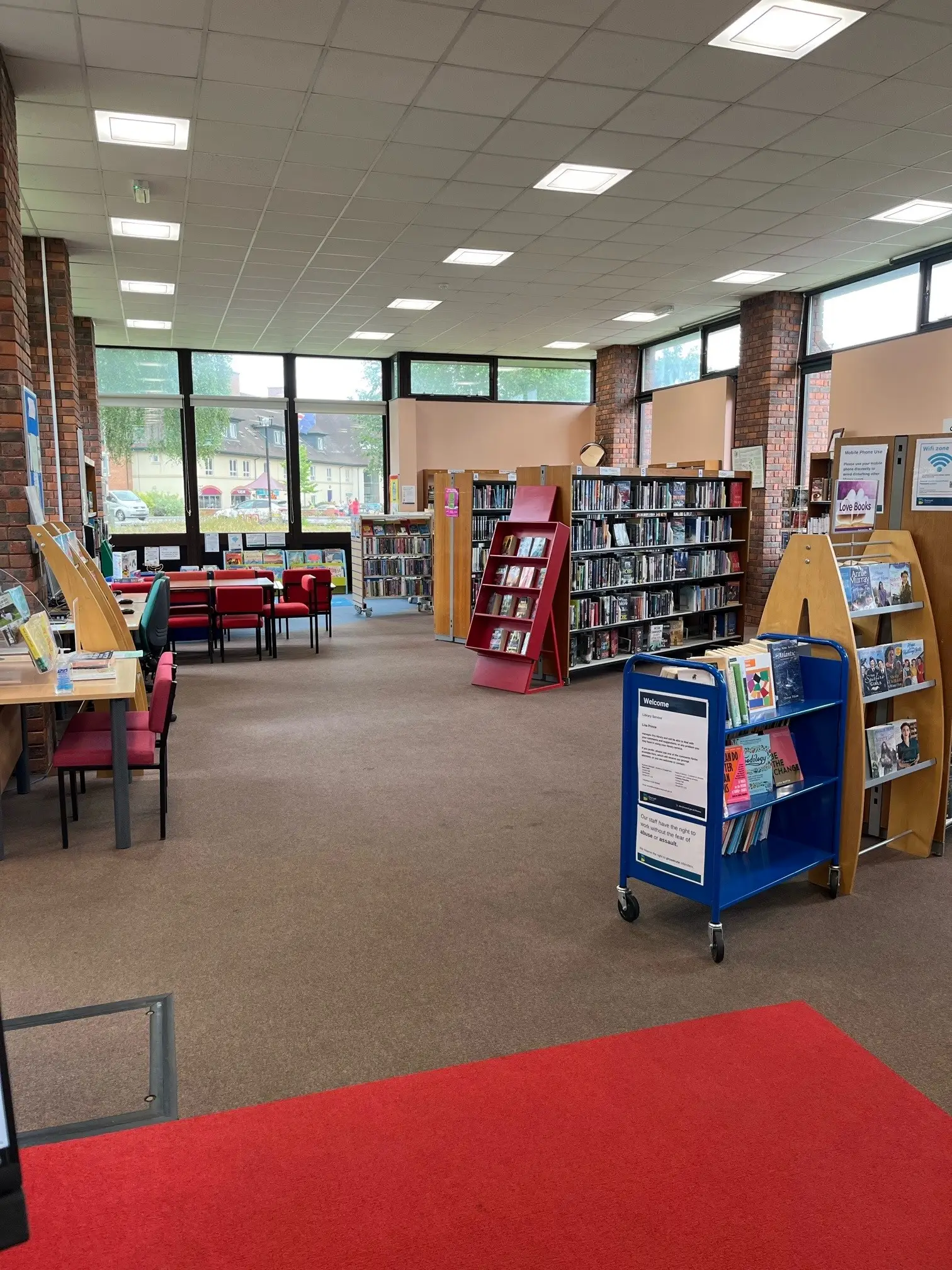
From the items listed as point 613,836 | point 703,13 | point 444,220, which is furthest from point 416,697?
point 703,13

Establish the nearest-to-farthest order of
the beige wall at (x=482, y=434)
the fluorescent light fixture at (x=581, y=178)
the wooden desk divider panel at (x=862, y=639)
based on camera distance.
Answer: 1. the wooden desk divider panel at (x=862, y=639)
2. the fluorescent light fixture at (x=581, y=178)
3. the beige wall at (x=482, y=434)

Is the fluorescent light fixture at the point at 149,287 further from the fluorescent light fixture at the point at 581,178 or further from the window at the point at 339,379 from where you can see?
the fluorescent light fixture at the point at 581,178

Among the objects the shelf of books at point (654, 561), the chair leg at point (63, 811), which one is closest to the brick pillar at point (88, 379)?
the shelf of books at point (654, 561)

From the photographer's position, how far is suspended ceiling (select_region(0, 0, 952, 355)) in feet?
15.9

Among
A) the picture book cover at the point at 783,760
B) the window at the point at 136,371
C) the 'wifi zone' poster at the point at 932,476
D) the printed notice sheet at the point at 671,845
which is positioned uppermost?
the window at the point at 136,371

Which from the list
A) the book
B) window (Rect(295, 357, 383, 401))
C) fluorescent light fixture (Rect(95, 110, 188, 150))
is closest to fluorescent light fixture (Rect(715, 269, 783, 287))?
fluorescent light fixture (Rect(95, 110, 188, 150))

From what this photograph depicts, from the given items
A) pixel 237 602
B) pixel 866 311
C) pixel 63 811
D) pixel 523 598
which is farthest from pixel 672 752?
pixel 866 311

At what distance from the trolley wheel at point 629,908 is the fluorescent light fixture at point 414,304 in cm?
934

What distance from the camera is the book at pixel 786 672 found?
3680mm

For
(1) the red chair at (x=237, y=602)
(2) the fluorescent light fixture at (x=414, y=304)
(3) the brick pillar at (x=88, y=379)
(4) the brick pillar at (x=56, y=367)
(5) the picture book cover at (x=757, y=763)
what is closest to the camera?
(5) the picture book cover at (x=757, y=763)

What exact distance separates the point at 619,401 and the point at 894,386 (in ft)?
19.2

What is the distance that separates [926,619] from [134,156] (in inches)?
241

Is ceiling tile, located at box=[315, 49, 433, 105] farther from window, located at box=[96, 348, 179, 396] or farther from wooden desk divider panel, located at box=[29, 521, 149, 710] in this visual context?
window, located at box=[96, 348, 179, 396]

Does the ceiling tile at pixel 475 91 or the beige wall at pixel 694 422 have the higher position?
the ceiling tile at pixel 475 91
